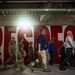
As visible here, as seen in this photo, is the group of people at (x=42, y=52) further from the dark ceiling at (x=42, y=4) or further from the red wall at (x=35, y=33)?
the dark ceiling at (x=42, y=4)

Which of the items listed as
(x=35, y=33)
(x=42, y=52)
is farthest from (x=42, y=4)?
(x=35, y=33)

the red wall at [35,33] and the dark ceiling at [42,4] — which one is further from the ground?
the dark ceiling at [42,4]

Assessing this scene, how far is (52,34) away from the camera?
40.6ft

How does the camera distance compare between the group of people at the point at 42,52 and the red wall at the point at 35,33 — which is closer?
the group of people at the point at 42,52

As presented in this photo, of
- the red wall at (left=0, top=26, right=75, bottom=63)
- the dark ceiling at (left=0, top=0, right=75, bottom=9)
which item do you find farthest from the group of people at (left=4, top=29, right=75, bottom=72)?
the dark ceiling at (left=0, top=0, right=75, bottom=9)

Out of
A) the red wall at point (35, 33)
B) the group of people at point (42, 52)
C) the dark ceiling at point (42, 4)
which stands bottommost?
the group of people at point (42, 52)

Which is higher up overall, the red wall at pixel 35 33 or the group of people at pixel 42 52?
the red wall at pixel 35 33

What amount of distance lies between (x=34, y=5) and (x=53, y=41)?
3462 mm

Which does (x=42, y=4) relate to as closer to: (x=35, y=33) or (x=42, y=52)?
(x=42, y=52)

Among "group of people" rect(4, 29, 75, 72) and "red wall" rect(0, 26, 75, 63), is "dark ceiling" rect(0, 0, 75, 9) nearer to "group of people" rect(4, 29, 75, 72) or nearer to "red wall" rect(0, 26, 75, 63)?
"group of people" rect(4, 29, 75, 72)

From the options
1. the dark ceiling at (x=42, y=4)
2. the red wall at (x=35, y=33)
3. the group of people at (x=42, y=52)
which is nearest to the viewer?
the group of people at (x=42, y=52)

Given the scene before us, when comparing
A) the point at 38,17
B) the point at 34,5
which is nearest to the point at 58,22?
the point at 38,17

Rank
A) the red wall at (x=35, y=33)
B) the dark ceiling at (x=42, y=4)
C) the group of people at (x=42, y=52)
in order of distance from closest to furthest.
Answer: the group of people at (x=42, y=52), the dark ceiling at (x=42, y=4), the red wall at (x=35, y=33)

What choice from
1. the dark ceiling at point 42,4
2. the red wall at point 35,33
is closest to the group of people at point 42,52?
the red wall at point 35,33
